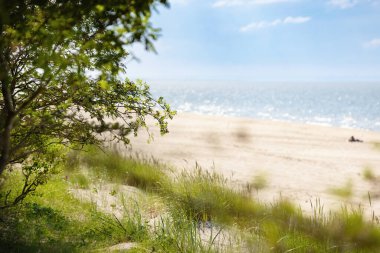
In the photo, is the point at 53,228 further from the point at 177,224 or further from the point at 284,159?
the point at 284,159

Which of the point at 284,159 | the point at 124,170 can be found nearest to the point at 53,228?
the point at 124,170

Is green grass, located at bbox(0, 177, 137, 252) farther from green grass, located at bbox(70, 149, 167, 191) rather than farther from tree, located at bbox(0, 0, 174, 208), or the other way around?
green grass, located at bbox(70, 149, 167, 191)

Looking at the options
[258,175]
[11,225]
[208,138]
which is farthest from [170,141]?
[11,225]

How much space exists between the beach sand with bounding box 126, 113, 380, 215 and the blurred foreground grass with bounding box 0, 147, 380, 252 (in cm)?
80

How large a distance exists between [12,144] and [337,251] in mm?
4570

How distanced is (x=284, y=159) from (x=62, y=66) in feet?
49.4

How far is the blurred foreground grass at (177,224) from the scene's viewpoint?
5.84 metres

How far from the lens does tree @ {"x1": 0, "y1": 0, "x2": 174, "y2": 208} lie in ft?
10.6

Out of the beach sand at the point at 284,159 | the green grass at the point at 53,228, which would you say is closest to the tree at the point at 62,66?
the green grass at the point at 53,228

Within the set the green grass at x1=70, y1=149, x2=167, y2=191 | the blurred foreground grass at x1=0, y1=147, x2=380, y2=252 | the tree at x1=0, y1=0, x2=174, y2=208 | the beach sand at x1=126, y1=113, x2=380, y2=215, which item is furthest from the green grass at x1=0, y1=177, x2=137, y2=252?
the beach sand at x1=126, y1=113, x2=380, y2=215

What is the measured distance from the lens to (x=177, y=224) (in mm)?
6160

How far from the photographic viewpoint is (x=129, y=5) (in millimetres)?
3242

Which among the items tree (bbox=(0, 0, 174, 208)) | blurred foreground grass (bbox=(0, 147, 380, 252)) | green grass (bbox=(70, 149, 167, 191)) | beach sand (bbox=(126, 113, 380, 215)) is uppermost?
tree (bbox=(0, 0, 174, 208))

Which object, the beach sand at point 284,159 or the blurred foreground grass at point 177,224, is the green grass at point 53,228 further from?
the beach sand at point 284,159
